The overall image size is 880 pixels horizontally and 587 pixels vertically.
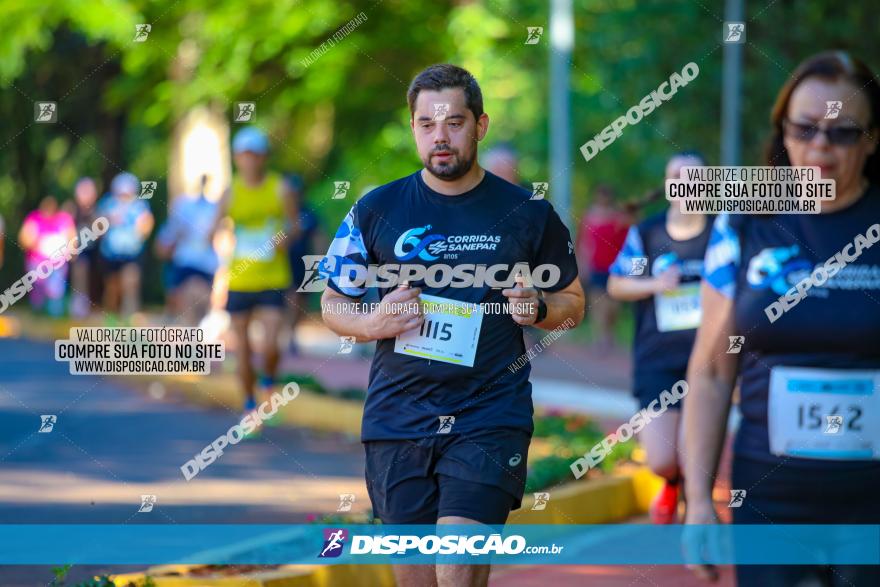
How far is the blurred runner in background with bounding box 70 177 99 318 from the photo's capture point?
23.1 m

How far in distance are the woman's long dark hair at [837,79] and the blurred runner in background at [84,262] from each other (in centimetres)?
1960

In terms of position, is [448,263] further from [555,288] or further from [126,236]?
[126,236]

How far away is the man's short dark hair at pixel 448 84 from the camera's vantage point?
5086 mm

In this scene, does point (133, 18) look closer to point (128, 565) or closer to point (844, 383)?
point (128, 565)

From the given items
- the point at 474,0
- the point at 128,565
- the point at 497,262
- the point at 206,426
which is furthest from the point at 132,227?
the point at 497,262

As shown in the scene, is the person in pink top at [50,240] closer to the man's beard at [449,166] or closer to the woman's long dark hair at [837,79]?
the man's beard at [449,166]

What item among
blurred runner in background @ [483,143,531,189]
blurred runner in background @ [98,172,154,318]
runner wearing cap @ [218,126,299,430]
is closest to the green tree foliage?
blurred runner in background @ [98,172,154,318]

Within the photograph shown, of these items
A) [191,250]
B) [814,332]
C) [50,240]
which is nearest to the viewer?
[814,332]

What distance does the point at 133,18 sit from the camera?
19125mm

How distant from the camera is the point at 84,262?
961 inches

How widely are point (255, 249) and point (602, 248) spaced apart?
9.18 meters

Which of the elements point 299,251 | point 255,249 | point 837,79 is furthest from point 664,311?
point 299,251

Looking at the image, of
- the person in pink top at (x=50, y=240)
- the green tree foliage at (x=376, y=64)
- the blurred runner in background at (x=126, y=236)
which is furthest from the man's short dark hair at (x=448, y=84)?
the person in pink top at (x=50, y=240)

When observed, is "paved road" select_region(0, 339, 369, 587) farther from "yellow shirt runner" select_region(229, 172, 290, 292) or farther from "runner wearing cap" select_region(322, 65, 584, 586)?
"runner wearing cap" select_region(322, 65, 584, 586)
